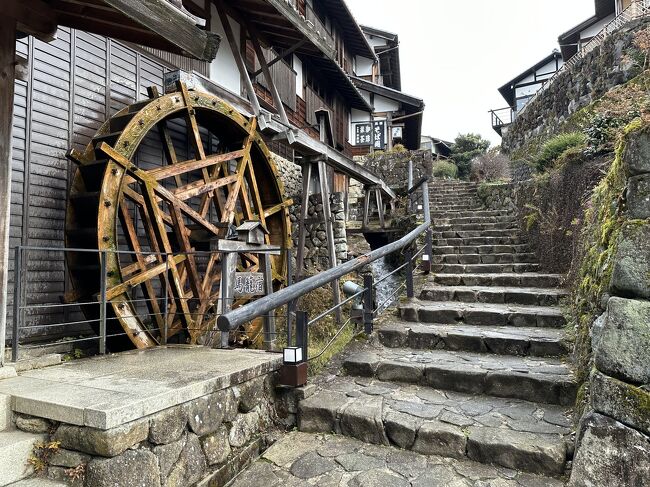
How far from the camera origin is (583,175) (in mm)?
5594

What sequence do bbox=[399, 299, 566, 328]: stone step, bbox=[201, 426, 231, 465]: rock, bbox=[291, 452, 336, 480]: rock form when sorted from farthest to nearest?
bbox=[399, 299, 566, 328]: stone step
bbox=[291, 452, 336, 480]: rock
bbox=[201, 426, 231, 465]: rock

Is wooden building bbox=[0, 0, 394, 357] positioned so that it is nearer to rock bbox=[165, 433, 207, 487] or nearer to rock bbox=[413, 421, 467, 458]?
rock bbox=[165, 433, 207, 487]

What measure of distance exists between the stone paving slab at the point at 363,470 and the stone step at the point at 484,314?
222cm

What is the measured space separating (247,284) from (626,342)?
3.98 meters

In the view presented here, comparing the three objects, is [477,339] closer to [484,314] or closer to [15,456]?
[484,314]

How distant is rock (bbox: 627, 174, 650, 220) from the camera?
87.7 inches

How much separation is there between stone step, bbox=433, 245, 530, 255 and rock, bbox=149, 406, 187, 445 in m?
5.71

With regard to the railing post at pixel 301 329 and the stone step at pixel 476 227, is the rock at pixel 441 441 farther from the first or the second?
the stone step at pixel 476 227

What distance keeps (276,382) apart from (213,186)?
4006 millimetres

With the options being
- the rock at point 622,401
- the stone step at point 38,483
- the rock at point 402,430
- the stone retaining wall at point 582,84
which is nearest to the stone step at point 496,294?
the rock at point 402,430

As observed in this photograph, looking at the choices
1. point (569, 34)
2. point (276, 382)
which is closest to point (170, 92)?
point (276, 382)

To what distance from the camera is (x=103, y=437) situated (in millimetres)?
1949

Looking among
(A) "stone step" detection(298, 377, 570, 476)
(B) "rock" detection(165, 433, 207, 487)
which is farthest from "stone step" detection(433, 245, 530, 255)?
(B) "rock" detection(165, 433, 207, 487)

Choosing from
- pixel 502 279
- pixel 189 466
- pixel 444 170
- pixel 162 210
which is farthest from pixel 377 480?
pixel 444 170
